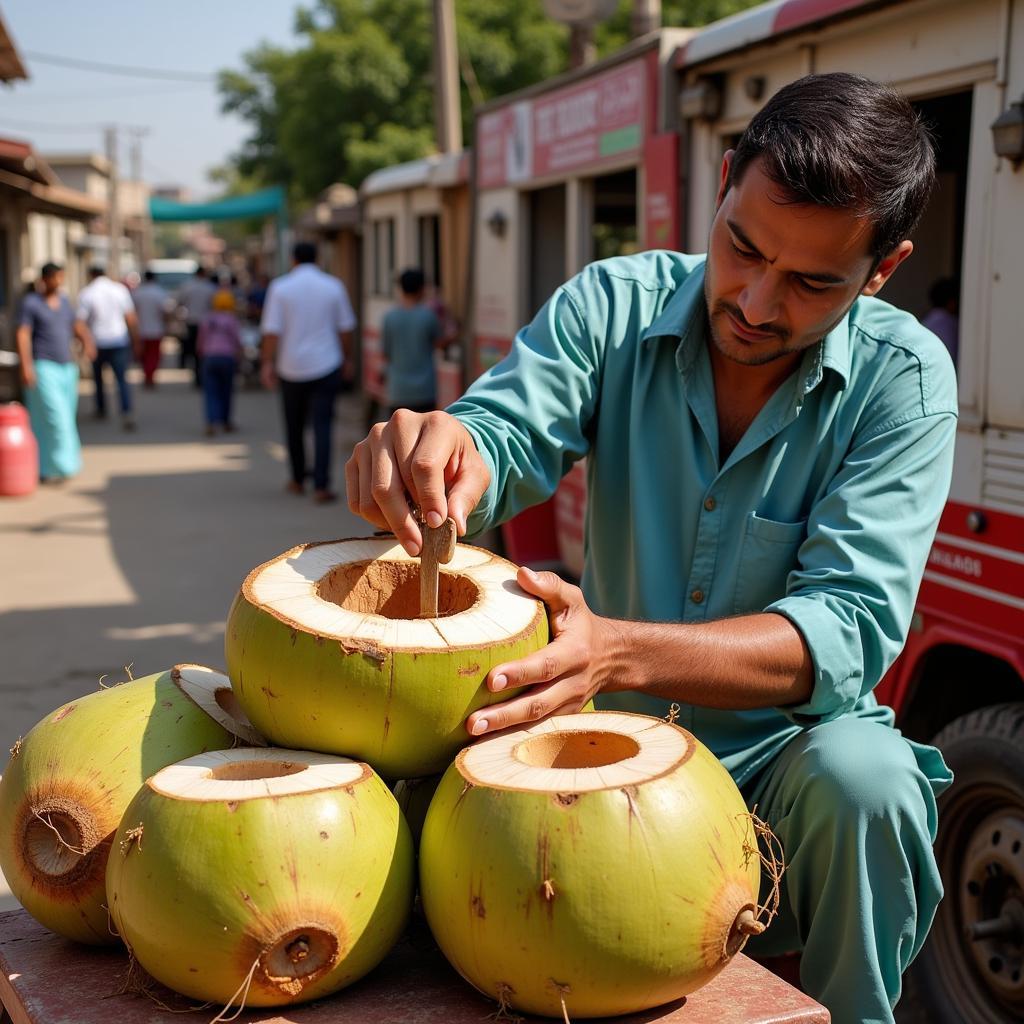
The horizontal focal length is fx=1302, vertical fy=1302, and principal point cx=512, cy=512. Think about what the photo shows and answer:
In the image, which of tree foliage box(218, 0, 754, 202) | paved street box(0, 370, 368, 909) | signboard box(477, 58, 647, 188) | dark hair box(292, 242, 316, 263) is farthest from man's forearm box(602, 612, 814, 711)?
tree foliage box(218, 0, 754, 202)

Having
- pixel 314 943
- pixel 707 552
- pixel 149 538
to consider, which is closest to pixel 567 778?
pixel 314 943

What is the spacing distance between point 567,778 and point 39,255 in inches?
1136

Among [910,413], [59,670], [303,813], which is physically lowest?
[59,670]

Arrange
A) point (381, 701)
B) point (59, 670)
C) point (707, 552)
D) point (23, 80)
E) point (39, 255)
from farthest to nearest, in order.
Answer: point (39, 255)
point (23, 80)
point (59, 670)
point (707, 552)
point (381, 701)

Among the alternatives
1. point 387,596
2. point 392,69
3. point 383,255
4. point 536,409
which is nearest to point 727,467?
point 536,409

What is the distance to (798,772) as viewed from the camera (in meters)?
2.09

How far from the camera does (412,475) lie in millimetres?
1950

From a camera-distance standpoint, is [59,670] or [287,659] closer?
[287,659]

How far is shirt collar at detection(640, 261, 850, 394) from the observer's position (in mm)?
2357

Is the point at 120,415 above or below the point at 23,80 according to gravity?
below

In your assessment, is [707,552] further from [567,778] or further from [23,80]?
[23,80]

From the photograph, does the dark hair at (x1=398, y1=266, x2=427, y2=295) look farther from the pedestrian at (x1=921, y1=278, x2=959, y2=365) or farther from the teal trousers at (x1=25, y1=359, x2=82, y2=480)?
the pedestrian at (x1=921, y1=278, x2=959, y2=365)

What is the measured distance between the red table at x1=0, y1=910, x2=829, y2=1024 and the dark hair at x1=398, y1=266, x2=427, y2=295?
9.23 meters

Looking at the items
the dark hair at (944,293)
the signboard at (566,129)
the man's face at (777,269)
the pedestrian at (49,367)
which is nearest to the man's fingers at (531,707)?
the man's face at (777,269)
